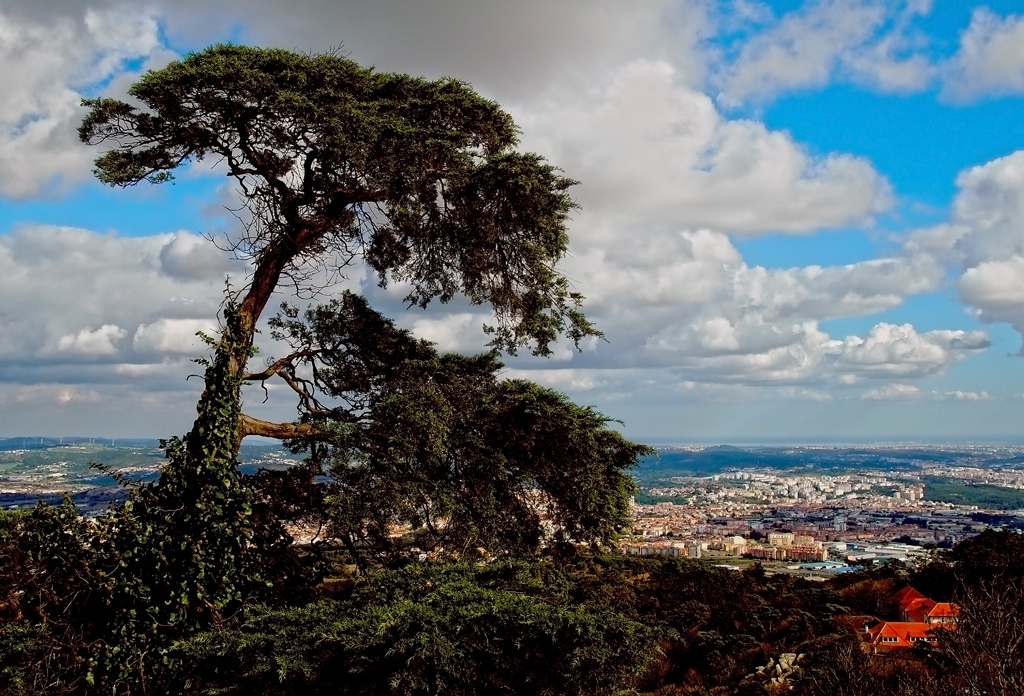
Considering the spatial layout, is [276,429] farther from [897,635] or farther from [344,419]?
[897,635]

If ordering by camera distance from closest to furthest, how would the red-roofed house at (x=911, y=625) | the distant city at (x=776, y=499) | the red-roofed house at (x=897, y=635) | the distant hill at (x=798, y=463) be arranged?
1. the red-roofed house at (x=911, y=625)
2. the red-roofed house at (x=897, y=635)
3. the distant city at (x=776, y=499)
4. the distant hill at (x=798, y=463)

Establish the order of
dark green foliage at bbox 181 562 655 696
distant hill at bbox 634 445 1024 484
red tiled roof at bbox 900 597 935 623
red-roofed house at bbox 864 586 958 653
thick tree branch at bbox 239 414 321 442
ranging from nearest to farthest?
dark green foliage at bbox 181 562 655 696, red-roofed house at bbox 864 586 958 653, thick tree branch at bbox 239 414 321 442, red tiled roof at bbox 900 597 935 623, distant hill at bbox 634 445 1024 484

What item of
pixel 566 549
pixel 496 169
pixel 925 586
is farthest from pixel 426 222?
pixel 925 586

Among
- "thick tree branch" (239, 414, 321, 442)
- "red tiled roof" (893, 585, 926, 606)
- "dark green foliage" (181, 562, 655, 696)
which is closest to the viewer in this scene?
"dark green foliage" (181, 562, 655, 696)

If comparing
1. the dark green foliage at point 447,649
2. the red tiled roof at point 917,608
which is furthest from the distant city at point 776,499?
the red tiled roof at point 917,608

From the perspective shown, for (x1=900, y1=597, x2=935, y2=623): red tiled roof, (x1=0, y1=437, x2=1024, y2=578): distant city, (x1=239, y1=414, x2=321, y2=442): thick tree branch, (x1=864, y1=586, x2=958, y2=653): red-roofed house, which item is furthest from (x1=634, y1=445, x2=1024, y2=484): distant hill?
(x1=239, y1=414, x2=321, y2=442): thick tree branch

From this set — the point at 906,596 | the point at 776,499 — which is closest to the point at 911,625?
the point at 906,596

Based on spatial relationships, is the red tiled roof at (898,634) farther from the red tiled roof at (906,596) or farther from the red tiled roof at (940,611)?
the red tiled roof at (906,596)

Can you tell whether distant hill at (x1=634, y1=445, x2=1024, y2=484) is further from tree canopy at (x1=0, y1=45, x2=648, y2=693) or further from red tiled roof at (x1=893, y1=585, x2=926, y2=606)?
tree canopy at (x1=0, y1=45, x2=648, y2=693)
